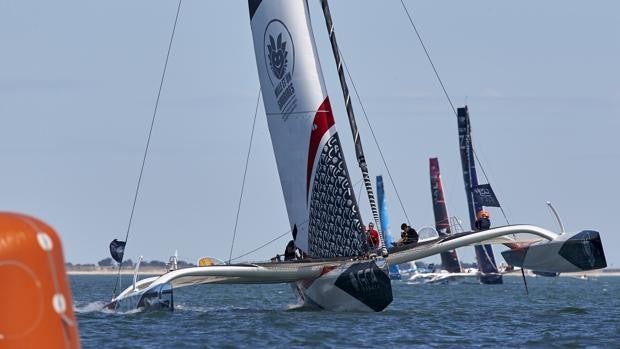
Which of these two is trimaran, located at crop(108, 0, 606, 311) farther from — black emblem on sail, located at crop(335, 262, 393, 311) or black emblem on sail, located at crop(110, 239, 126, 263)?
black emblem on sail, located at crop(110, 239, 126, 263)

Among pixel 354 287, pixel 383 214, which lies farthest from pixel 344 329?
pixel 383 214

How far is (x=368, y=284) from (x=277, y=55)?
4.57 meters

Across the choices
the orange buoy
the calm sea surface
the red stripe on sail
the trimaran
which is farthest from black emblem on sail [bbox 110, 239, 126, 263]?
the orange buoy

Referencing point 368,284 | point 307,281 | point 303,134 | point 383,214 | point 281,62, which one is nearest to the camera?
point 368,284

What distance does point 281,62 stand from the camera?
22.2 meters

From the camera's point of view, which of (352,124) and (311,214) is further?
(311,214)

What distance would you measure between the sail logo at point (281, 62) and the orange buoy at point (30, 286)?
15266mm

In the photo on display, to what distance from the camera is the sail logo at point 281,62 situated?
21969 millimetres

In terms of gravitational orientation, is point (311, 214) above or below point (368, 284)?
above

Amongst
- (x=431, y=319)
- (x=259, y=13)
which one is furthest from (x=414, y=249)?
(x=259, y=13)

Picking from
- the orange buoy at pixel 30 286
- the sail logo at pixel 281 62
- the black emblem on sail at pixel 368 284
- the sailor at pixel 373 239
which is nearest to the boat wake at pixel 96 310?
the black emblem on sail at pixel 368 284

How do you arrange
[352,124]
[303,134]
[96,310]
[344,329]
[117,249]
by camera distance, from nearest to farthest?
[344,329] < [352,124] < [303,134] < [117,249] < [96,310]

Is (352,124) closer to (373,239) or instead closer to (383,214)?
(373,239)

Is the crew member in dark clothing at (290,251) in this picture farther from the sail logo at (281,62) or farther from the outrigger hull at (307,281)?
the sail logo at (281,62)
